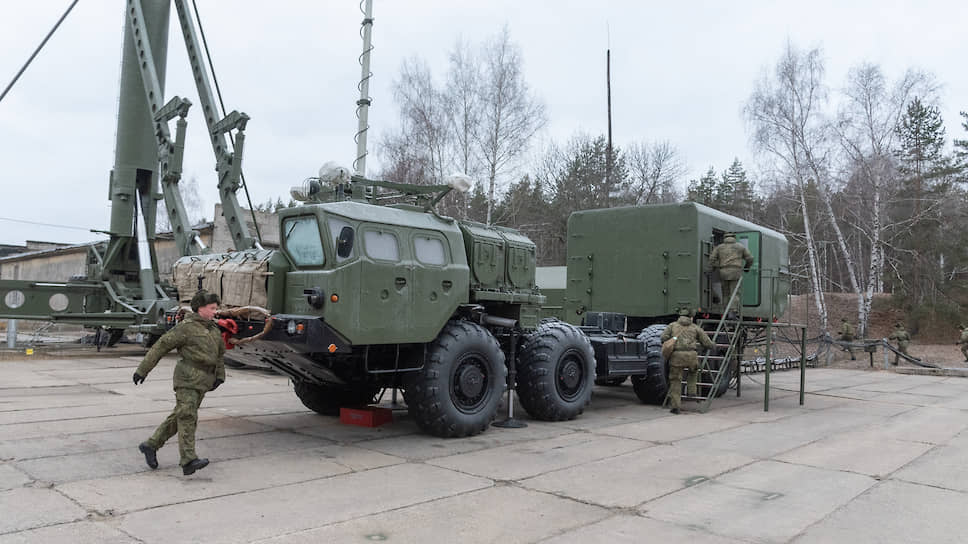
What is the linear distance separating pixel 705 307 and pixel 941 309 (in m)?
23.3

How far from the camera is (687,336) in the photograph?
1030 centimetres

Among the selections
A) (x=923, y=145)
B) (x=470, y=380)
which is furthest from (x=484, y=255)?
(x=923, y=145)

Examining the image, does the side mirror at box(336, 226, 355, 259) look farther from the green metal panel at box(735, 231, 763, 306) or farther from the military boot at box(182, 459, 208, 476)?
the green metal panel at box(735, 231, 763, 306)

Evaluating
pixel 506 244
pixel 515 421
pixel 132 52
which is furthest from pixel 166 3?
pixel 515 421

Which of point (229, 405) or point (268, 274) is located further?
point (229, 405)

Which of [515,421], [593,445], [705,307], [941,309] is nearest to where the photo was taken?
[593,445]

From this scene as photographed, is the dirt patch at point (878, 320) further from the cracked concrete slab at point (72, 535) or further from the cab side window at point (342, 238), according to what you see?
the cracked concrete slab at point (72, 535)

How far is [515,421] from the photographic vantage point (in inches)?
348

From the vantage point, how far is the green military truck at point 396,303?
22.2 feet

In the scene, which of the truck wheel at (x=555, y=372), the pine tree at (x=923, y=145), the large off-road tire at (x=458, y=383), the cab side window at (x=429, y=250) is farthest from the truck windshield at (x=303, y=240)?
the pine tree at (x=923, y=145)

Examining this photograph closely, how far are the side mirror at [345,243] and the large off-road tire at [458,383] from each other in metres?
1.48

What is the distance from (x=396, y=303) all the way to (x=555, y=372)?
Answer: 9.53 ft

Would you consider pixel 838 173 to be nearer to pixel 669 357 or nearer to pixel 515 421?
pixel 669 357

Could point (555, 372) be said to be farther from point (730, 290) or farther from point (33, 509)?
point (33, 509)
